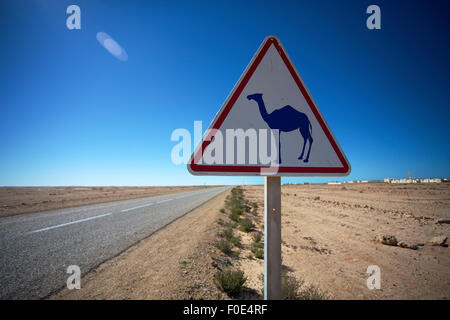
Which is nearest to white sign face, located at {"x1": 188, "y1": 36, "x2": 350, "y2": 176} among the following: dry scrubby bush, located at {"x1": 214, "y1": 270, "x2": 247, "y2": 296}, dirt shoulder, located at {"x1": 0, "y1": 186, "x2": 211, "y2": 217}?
dry scrubby bush, located at {"x1": 214, "y1": 270, "x2": 247, "y2": 296}

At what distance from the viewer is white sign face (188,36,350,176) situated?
1210mm

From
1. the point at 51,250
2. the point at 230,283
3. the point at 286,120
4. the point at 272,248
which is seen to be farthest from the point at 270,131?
the point at 51,250

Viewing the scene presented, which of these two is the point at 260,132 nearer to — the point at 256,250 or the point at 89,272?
the point at 89,272

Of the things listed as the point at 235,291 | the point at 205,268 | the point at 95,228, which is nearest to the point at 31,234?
the point at 95,228

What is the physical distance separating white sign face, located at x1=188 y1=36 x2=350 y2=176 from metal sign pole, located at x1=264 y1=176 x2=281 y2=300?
0.68 feet

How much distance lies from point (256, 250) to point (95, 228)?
540cm

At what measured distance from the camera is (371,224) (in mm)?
7789

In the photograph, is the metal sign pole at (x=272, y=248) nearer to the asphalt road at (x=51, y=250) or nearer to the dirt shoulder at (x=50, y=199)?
the asphalt road at (x=51, y=250)

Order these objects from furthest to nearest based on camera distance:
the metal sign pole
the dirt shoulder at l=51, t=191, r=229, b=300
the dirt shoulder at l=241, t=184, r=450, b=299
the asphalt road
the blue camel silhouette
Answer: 1. the dirt shoulder at l=241, t=184, r=450, b=299
2. the asphalt road
3. the dirt shoulder at l=51, t=191, r=229, b=300
4. the blue camel silhouette
5. the metal sign pole

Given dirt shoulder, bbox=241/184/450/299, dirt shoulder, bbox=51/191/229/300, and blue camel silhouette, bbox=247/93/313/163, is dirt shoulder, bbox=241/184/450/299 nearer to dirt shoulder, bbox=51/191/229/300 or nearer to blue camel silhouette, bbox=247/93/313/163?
dirt shoulder, bbox=51/191/229/300

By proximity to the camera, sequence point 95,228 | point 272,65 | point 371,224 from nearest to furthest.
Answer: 1. point 272,65
2. point 95,228
3. point 371,224

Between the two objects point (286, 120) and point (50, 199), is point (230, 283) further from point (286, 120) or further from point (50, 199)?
point (50, 199)

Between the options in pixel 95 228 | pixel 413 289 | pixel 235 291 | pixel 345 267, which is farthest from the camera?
pixel 95 228

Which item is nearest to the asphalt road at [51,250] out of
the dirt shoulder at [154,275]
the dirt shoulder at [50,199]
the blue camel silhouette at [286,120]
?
the dirt shoulder at [154,275]
